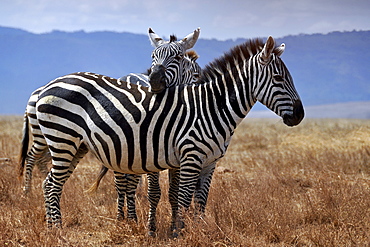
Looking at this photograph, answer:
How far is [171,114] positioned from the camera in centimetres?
549

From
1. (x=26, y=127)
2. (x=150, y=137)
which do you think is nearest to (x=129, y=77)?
(x=26, y=127)

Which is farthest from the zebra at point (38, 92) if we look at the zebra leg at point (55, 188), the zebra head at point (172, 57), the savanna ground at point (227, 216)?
the zebra leg at point (55, 188)

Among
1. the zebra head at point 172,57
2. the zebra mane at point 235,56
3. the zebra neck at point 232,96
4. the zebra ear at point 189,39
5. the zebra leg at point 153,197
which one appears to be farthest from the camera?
the zebra ear at point 189,39

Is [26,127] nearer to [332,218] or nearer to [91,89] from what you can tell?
[91,89]

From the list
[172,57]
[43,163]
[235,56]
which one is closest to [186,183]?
[235,56]

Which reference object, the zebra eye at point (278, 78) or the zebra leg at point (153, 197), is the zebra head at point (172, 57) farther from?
the zebra eye at point (278, 78)

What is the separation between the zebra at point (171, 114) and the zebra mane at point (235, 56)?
1cm

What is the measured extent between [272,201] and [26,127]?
A: 4.93m

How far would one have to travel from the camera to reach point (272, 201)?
21.5 feet

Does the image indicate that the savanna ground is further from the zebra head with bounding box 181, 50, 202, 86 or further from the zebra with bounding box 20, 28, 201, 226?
the zebra head with bounding box 181, 50, 202, 86

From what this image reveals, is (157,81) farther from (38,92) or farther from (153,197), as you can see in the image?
(38,92)

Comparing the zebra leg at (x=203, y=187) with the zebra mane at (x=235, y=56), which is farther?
the zebra leg at (x=203, y=187)

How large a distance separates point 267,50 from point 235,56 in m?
0.51

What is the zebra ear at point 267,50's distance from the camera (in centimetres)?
536
